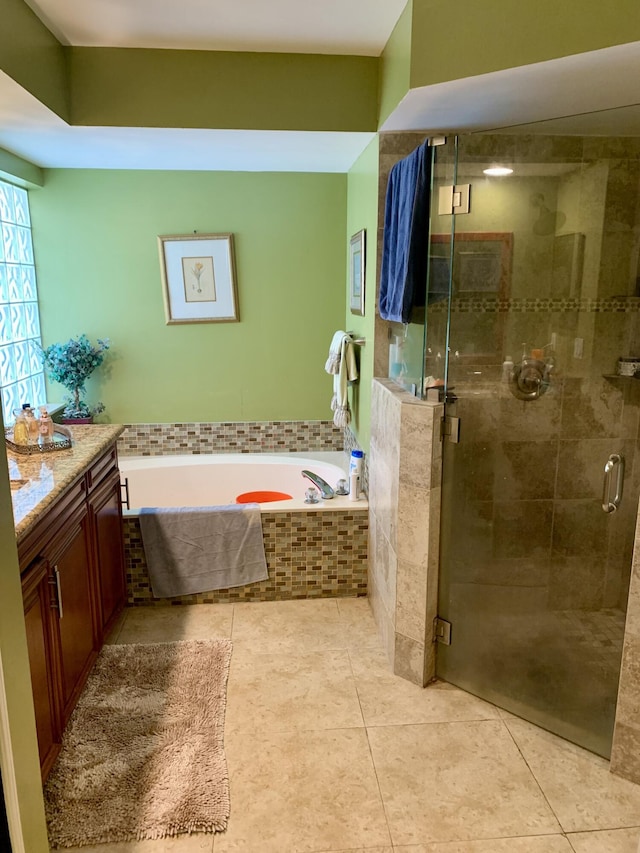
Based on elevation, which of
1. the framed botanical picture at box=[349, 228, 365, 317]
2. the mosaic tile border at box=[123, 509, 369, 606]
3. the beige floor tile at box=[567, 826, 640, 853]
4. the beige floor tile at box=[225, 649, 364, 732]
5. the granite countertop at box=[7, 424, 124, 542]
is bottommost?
the beige floor tile at box=[567, 826, 640, 853]

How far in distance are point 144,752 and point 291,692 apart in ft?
1.94

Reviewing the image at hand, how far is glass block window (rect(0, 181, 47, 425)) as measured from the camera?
11.5 ft

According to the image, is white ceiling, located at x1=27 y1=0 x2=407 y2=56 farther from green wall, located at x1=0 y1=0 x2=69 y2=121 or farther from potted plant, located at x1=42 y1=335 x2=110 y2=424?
potted plant, located at x1=42 y1=335 x2=110 y2=424

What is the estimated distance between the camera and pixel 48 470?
2.29 meters

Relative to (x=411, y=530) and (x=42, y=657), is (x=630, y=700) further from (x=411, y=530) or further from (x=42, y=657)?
(x=42, y=657)

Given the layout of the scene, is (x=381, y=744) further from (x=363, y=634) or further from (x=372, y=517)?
(x=372, y=517)

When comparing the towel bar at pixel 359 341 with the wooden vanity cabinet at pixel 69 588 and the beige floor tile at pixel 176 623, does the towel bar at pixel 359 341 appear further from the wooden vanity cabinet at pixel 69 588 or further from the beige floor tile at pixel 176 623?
the beige floor tile at pixel 176 623

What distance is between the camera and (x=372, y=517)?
10.1 feet

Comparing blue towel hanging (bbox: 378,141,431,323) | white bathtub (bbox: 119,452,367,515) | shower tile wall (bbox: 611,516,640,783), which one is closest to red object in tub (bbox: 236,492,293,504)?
white bathtub (bbox: 119,452,367,515)

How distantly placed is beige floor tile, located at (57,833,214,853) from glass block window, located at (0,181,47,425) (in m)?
2.16

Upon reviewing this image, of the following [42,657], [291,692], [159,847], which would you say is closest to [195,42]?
[42,657]

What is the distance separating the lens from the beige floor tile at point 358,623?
2.84 m

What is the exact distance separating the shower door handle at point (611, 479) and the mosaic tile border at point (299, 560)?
1.12 metres

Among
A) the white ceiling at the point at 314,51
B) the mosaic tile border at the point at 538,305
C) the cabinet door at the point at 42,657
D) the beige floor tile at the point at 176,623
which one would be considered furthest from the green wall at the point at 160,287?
the cabinet door at the point at 42,657
